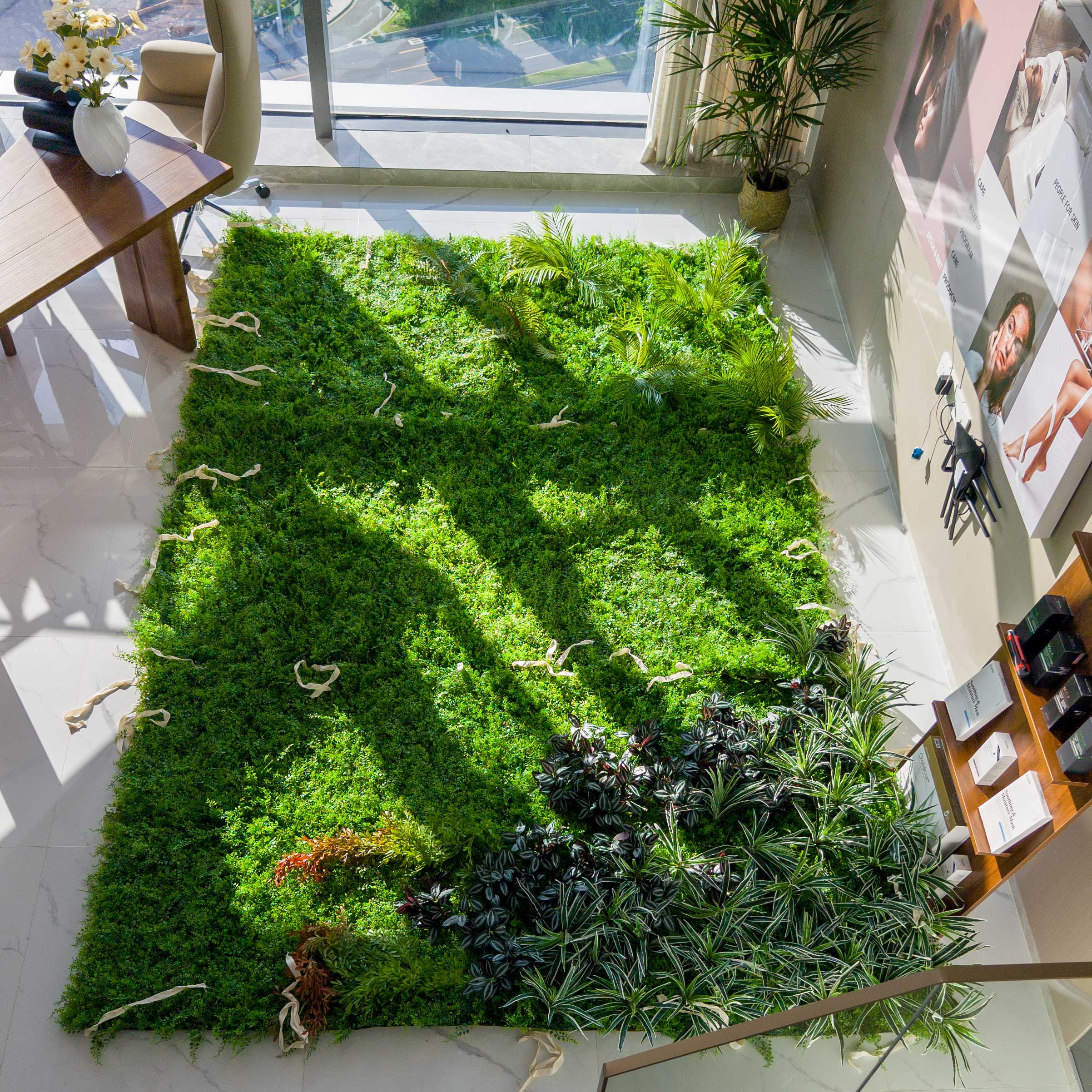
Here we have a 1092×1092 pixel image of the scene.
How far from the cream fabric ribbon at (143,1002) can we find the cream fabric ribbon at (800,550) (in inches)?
108

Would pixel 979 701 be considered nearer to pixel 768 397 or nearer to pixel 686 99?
pixel 768 397

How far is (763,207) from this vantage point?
572 cm

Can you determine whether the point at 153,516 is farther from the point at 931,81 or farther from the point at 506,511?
the point at 931,81

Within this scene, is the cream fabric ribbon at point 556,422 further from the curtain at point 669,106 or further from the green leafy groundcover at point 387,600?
the curtain at point 669,106

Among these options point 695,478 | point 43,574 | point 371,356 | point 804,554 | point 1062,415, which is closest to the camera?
point 1062,415

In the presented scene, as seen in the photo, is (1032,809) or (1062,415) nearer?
(1032,809)

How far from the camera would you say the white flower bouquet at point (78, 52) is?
13.1 feet

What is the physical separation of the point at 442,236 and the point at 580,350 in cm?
120

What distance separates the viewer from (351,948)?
124 inches

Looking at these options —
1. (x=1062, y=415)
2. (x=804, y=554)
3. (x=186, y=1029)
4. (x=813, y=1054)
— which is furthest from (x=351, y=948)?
(x=1062, y=415)

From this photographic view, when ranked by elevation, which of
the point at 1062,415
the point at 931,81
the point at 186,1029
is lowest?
the point at 186,1029

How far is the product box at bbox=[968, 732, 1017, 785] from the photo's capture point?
308 cm

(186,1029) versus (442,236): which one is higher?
(442,236)

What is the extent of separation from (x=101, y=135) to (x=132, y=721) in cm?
245
